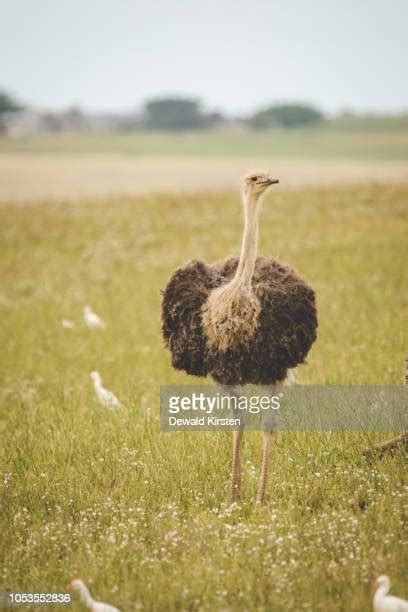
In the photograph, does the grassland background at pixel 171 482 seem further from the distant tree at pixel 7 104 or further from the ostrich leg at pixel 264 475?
the distant tree at pixel 7 104

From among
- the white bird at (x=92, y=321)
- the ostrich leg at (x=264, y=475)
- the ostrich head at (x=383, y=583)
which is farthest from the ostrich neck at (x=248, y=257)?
the white bird at (x=92, y=321)

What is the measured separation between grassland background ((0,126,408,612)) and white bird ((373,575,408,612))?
0.18m

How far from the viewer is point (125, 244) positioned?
72.4 ft

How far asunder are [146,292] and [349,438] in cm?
940

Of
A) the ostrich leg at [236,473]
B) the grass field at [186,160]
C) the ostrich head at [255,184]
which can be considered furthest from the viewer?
the grass field at [186,160]

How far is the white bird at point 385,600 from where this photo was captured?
441 cm

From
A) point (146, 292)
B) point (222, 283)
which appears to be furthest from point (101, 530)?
point (146, 292)

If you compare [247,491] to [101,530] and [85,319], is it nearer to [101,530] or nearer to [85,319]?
[101,530]

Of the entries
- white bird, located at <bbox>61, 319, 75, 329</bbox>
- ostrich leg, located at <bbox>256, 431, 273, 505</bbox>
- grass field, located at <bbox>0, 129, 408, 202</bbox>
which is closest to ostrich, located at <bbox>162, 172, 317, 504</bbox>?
ostrich leg, located at <bbox>256, 431, 273, 505</bbox>

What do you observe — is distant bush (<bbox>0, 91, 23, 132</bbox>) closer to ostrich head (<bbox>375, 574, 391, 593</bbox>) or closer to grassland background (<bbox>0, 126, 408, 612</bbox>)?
grassland background (<bbox>0, 126, 408, 612</bbox>)

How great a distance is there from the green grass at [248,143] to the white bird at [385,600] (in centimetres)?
4674

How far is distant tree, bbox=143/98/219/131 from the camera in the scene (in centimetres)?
8506

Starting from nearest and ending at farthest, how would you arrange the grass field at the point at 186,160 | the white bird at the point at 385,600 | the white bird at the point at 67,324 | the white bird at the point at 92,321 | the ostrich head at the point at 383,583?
the white bird at the point at 385,600 → the ostrich head at the point at 383,583 → the white bird at the point at 92,321 → the white bird at the point at 67,324 → the grass field at the point at 186,160

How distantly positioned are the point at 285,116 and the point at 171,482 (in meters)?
83.5
